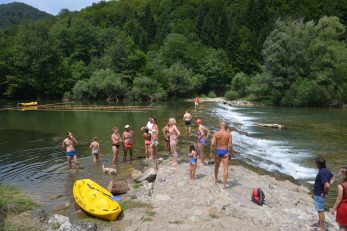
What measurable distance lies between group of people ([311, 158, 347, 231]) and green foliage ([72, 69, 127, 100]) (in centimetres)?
6621

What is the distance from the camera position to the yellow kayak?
1098cm

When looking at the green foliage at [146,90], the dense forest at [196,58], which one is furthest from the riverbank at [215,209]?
the green foliage at [146,90]

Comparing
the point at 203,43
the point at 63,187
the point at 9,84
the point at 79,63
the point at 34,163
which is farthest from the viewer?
the point at 203,43

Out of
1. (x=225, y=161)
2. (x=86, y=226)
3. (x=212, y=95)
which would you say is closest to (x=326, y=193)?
(x=225, y=161)

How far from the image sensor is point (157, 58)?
3762 inches

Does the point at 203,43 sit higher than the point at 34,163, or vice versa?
the point at 203,43

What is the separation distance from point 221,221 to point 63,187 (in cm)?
817

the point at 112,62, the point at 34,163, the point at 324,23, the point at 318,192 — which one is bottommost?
the point at 34,163

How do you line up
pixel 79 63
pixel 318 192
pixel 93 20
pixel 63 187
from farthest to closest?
pixel 93 20, pixel 79 63, pixel 63 187, pixel 318 192

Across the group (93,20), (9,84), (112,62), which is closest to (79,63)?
(112,62)

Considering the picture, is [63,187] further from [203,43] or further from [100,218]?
[203,43]

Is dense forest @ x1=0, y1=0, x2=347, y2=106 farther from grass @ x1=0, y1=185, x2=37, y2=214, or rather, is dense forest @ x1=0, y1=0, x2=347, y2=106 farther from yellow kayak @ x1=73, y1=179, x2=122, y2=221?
grass @ x1=0, y1=185, x2=37, y2=214

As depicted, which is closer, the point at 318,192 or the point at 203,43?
the point at 318,192

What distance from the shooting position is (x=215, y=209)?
1083cm
